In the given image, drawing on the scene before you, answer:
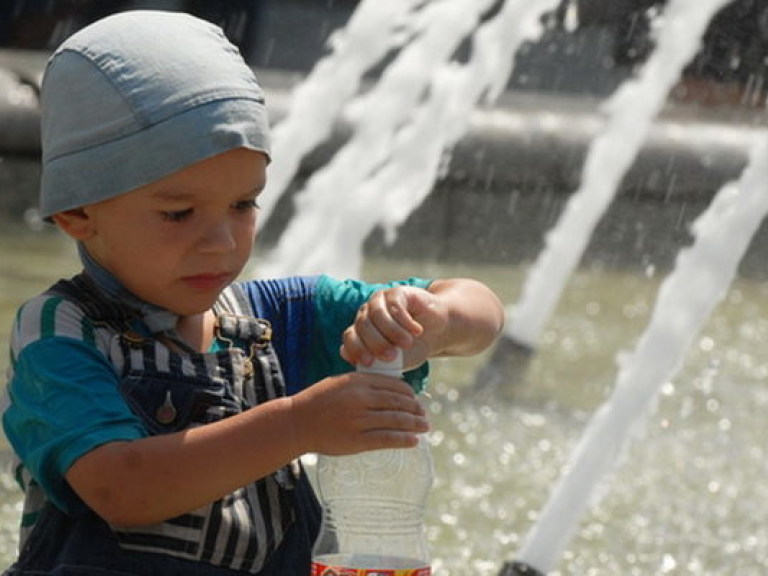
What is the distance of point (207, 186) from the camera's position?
215 cm

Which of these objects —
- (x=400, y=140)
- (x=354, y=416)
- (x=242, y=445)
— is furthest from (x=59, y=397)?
(x=400, y=140)

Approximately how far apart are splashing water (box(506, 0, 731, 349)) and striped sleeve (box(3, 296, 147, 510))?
3.85m

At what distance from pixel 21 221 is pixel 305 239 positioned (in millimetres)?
2507

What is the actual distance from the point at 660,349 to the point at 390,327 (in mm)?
2430

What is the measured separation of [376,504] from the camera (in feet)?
7.82

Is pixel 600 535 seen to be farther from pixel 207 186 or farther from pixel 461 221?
pixel 461 221

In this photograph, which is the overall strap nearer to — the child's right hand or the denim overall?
the denim overall

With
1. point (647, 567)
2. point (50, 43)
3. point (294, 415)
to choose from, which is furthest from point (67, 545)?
point (50, 43)

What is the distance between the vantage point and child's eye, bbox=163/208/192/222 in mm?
2158

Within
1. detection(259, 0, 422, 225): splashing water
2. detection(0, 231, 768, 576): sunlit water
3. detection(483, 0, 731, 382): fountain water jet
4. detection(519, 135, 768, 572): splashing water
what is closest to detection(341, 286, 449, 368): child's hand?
detection(519, 135, 768, 572): splashing water

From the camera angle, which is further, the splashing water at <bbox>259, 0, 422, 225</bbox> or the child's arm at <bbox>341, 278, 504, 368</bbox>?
the splashing water at <bbox>259, 0, 422, 225</bbox>

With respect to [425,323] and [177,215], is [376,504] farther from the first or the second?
[177,215]

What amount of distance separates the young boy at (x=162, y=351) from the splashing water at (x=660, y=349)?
5.17 feet

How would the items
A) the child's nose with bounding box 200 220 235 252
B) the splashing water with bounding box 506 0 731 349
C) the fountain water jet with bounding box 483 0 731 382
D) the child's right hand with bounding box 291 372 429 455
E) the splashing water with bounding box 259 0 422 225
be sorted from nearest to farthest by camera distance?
the child's right hand with bounding box 291 372 429 455 → the child's nose with bounding box 200 220 235 252 → the fountain water jet with bounding box 483 0 731 382 → the splashing water with bounding box 506 0 731 349 → the splashing water with bounding box 259 0 422 225
